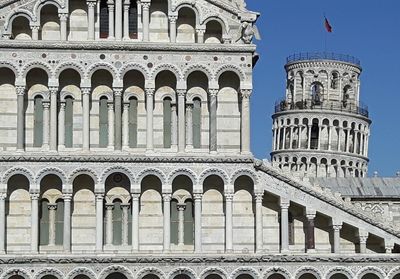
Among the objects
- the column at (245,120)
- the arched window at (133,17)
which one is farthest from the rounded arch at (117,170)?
the arched window at (133,17)

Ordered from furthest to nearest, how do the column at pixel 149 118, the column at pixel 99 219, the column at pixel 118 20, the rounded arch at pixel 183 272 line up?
the column at pixel 118 20
the column at pixel 149 118
the column at pixel 99 219
the rounded arch at pixel 183 272

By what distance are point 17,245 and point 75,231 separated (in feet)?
6.46

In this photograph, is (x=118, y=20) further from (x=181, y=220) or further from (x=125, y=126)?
(x=181, y=220)

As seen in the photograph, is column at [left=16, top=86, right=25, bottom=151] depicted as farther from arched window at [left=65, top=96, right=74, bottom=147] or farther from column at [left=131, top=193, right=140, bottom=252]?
column at [left=131, top=193, right=140, bottom=252]

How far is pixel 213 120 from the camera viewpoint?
1533 inches

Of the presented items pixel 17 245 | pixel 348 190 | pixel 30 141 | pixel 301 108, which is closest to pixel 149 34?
pixel 30 141

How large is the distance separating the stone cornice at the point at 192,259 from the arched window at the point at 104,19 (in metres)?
7.71

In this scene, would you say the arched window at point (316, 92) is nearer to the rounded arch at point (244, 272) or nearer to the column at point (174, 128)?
the column at point (174, 128)

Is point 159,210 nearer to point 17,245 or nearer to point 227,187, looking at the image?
point 227,187

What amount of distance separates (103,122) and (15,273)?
5.88m

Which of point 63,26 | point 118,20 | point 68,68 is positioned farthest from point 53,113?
point 118,20

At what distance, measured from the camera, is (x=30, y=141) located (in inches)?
1517

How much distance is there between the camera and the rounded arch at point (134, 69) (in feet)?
127

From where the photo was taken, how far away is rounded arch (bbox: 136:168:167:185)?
38.1 metres
